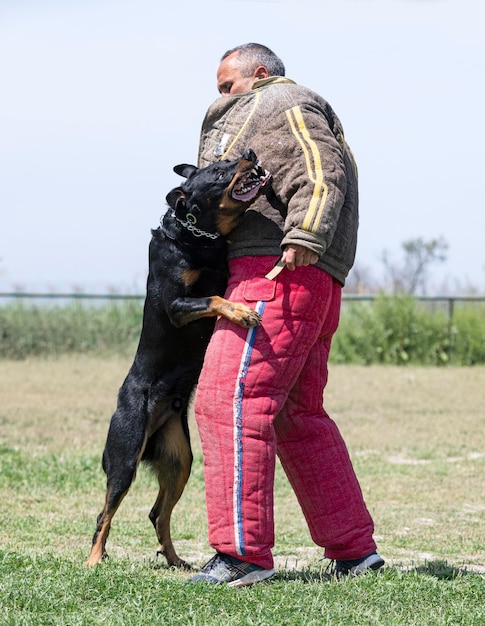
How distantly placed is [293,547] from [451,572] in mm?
1293

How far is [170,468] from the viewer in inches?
194

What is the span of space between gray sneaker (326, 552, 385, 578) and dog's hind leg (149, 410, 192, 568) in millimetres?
901

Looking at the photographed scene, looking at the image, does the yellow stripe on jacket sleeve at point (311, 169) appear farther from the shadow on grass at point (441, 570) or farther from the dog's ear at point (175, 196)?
the shadow on grass at point (441, 570)

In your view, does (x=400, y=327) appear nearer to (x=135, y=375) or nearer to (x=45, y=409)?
(x=45, y=409)

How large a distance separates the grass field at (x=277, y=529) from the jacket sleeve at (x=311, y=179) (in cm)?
146

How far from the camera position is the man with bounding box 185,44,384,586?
13.2ft

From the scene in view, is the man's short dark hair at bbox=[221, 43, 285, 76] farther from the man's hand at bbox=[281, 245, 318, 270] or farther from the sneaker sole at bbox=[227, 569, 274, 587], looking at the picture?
the sneaker sole at bbox=[227, 569, 274, 587]

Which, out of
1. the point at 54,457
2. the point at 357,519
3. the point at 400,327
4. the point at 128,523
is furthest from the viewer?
the point at 400,327

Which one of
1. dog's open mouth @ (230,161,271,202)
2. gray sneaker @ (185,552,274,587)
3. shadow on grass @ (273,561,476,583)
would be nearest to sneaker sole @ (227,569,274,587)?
gray sneaker @ (185,552,274,587)

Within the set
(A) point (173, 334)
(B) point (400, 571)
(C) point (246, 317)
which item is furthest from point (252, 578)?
(A) point (173, 334)

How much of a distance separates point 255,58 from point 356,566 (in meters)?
2.41

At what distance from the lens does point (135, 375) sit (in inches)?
189

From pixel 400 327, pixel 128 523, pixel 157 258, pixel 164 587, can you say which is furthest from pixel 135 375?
pixel 400 327

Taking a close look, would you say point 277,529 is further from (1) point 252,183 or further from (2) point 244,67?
(2) point 244,67
